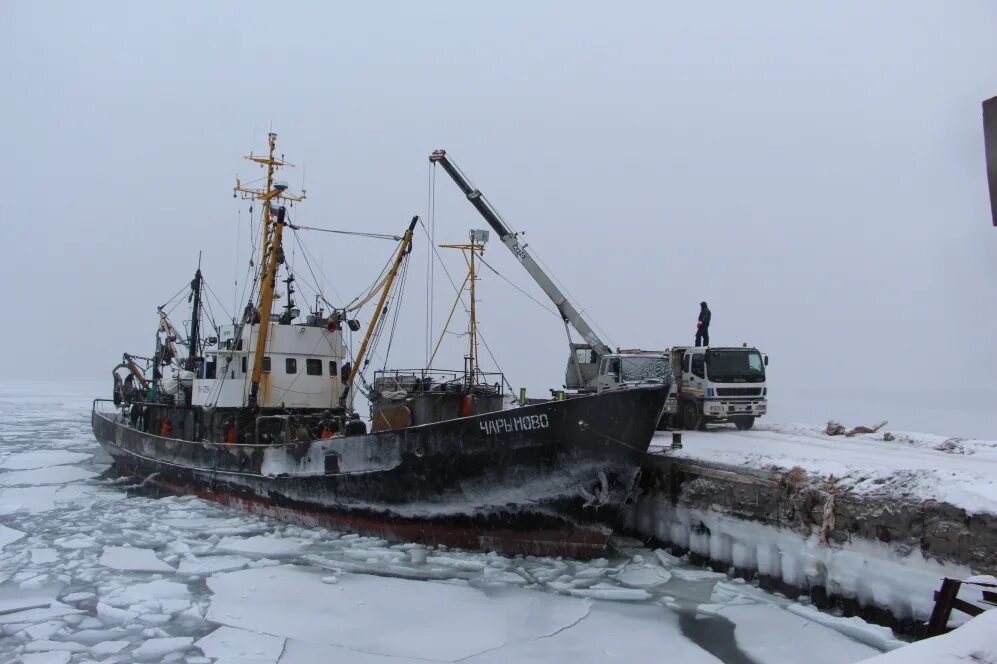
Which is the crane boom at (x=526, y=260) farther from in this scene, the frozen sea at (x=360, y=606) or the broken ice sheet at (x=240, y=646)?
the broken ice sheet at (x=240, y=646)

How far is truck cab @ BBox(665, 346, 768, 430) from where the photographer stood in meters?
16.9

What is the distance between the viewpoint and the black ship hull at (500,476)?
11867 millimetres

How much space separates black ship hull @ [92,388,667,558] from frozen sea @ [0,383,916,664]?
42cm

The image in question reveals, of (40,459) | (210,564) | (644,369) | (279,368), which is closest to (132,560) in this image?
(210,564)

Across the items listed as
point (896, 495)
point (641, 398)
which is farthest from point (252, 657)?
point (896, 495)

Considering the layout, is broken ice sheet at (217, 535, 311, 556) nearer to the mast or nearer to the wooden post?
the wooden post

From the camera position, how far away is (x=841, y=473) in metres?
9.84

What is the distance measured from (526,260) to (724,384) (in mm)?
6714

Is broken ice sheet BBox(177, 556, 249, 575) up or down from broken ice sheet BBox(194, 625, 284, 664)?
down

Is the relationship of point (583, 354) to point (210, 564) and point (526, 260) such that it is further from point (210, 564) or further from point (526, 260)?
point (210, 564)

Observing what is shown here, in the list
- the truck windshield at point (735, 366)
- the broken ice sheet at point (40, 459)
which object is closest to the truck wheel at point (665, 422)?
the truck windshield at point (735, 366)

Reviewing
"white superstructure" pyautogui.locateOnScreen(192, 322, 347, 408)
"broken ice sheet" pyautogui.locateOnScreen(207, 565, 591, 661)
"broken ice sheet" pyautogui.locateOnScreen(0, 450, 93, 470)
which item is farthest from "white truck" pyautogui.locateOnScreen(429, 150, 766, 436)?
"broken ice sheet" pyautogui.locateOnScreen(0, 450, 93, 470)

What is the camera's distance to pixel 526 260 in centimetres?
1998

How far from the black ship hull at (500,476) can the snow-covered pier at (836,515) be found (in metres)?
1.31
